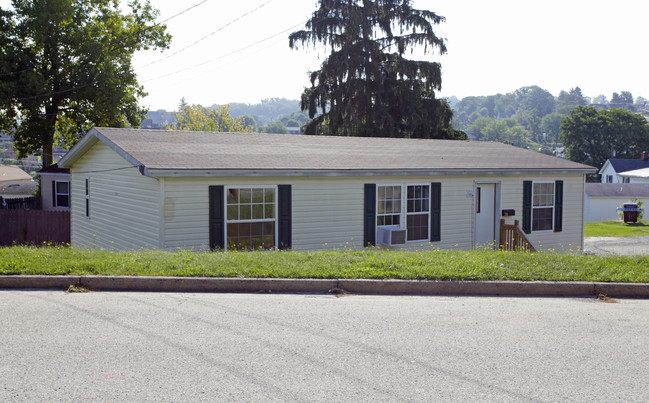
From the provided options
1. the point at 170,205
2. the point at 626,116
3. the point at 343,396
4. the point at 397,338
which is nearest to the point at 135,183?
the point at 170,205

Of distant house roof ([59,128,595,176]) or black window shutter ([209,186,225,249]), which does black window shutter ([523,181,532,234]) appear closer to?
distant house roof ([59,128,595,176])

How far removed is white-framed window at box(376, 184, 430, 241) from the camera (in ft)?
52.0

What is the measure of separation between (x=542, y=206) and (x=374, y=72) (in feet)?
59.6

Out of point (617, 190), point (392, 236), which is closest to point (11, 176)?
point (392, 236)

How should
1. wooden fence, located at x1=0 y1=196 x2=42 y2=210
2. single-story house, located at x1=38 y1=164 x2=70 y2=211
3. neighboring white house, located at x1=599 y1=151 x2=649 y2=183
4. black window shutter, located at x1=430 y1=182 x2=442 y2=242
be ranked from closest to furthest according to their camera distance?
black window shutter, located at x1=430 y1=182 x2=442 y2=242
single-story house, located at x1=38 y1=164 x2=70 y2=211
wooden fence, located at x1=0 y1=196 x2=42 y2=210
neighboring white house, located at x1=599 y1=151 x2=649 y2=183

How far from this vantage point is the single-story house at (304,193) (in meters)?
13.3

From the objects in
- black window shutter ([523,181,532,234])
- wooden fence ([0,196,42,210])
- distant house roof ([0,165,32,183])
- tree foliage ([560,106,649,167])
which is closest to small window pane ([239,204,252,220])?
black window shutter ([523,181,532,234])

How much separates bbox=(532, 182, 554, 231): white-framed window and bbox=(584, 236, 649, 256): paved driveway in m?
4.48

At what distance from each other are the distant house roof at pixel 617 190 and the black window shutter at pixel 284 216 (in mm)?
45686

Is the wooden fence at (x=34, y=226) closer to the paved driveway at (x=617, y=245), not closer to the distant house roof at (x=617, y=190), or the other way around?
the paved driveway at (x=617, y=245)

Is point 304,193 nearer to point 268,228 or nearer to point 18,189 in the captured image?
point 268,228

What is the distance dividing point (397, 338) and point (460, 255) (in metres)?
4.81

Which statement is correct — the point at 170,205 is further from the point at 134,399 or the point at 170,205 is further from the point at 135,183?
the point at 134,399

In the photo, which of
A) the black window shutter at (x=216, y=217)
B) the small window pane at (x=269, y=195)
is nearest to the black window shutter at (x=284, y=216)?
the small window pane at (x=269, y=195)
